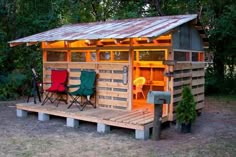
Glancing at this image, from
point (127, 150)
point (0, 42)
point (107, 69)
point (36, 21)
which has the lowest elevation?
point (127, 150)

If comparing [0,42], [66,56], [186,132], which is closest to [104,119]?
[186,132]

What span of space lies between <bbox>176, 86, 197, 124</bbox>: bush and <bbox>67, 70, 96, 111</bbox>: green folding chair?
2.05 m

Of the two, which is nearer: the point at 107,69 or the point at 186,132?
the point at 186,132

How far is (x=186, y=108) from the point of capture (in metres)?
5.63

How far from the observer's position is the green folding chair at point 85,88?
21.8 feet

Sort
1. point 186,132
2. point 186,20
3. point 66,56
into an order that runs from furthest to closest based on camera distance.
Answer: point 66,56 → point 186,20 → point 186,132

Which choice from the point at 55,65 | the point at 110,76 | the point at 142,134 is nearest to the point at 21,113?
the point at 55,65

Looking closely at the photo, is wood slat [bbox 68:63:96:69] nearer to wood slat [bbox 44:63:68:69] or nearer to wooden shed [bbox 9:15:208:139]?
wooden shed [bbox 9:15:208:139]

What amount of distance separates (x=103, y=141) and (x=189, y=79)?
2618 mm

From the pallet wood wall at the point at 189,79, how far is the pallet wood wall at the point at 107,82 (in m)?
1.02

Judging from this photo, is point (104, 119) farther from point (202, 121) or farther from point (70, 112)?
point (202, 121)

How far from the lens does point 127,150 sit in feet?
15.5

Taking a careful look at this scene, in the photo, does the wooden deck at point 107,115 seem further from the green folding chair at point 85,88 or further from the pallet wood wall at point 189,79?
the pallet wood wall at point 189,79

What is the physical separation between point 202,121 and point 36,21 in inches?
281
